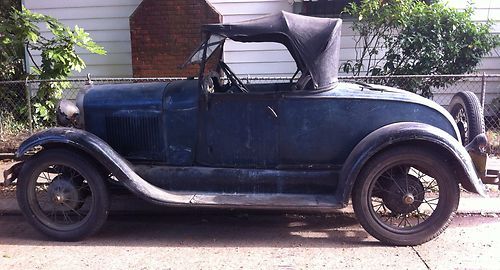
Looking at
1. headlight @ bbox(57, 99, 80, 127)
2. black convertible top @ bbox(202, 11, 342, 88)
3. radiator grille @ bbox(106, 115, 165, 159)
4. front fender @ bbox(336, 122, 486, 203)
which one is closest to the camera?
front fender @ bbox(336, 122, 486, 203)

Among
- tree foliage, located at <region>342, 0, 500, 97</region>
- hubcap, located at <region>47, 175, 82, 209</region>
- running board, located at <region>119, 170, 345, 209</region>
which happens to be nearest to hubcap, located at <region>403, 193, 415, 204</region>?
running board, located at <region>119, 170, 345, 209</region>

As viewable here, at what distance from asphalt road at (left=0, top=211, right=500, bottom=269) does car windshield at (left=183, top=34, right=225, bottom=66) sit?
5.43ft

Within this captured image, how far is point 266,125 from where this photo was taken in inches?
180

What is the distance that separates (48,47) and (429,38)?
587 centimetres

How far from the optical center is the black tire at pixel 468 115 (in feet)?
15.7

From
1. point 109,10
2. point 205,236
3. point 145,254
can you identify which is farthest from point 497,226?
point 109,10

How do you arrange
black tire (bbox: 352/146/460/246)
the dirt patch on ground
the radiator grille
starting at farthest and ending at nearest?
the dirt patch on ground, the radiator grille, black tire (bbox: 352/146/460/246)

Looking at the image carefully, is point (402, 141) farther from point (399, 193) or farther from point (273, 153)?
point (273, 153)

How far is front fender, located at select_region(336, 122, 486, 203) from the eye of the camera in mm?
4195

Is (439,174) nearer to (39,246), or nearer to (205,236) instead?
(205,236)

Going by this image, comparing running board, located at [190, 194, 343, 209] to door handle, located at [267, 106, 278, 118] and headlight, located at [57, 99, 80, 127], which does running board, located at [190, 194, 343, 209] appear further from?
headlight, located at [57, 99, 80, 127]

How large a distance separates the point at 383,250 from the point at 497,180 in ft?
4.24

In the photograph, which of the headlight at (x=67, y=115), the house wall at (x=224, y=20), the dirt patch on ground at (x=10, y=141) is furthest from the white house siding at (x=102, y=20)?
the headlight at (x=67, y=115)

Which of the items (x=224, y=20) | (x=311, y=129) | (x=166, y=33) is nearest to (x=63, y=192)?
(x=311, y=129)
